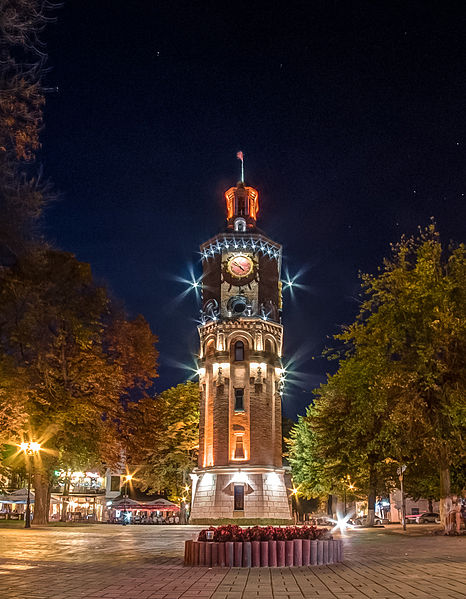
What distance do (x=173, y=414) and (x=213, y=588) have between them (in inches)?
2048

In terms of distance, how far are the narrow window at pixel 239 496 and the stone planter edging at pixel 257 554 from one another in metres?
39.9

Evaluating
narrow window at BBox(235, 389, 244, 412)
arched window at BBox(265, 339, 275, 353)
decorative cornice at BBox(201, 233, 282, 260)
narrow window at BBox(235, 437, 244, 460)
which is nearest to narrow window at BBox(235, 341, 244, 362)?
arched window at BBox(265, 339, 275, 353)

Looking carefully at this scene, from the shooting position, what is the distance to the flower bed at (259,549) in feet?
43.5

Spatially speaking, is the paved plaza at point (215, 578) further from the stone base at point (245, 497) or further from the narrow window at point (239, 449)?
the narrow window at point (239, 449)

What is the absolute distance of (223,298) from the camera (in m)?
58.6

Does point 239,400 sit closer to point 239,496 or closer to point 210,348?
point 210,348

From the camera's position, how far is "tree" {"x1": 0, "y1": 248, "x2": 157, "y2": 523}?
97.5 ft

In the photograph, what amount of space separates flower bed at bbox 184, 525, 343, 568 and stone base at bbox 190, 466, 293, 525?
38.1m

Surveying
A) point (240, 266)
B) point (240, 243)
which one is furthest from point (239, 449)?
point (240, 243)

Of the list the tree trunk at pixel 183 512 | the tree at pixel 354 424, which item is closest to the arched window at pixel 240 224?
the tree trunk at pixel 183 512

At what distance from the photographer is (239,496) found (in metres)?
52.4

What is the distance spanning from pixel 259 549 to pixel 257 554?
110mm

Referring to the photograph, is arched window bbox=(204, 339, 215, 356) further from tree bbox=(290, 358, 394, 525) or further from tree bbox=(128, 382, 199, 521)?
tree bbox=(290, 358, 394, 525)

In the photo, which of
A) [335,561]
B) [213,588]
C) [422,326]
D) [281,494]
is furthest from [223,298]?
[213,588]
